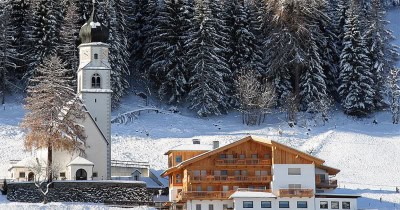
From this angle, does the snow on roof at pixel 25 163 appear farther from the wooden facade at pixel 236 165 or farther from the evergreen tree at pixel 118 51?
the evergreen tree at pixel 118 51

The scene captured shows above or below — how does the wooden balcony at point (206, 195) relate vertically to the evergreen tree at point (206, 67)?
below

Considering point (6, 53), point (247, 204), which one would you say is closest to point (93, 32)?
point (6, 53)

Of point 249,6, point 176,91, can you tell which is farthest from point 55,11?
point 249,6

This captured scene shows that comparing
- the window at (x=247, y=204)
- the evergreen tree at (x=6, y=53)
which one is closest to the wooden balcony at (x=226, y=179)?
the window at (x=247, y=204)

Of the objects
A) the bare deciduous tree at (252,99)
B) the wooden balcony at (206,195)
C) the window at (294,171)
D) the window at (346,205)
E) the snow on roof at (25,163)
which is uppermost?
the bare deciduous tree at (252,99)

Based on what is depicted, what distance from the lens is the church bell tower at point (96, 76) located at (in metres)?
73.2

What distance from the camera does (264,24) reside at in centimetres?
9819

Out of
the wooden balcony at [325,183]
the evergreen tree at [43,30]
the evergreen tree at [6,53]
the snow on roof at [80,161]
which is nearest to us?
the wooden balcony at [325,183]

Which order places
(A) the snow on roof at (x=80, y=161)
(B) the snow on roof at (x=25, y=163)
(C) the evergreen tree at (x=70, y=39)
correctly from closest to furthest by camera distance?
(A) the snow on roof at (x=80, y=161)
(B) the snow on roof at (x=25, y=163)
(C) the evergreen tree at (x=70, y=39)

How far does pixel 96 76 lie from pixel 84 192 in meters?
13.2

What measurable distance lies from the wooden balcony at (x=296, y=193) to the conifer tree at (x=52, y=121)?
1570 centimetres

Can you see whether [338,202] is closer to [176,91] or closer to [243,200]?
[243,200]

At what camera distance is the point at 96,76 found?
7394cm

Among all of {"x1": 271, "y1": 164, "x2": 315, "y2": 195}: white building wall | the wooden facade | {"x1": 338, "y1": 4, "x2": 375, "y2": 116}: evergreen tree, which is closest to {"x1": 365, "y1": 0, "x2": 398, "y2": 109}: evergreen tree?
{"x1": 338, "y1": 4, "x2": 375, "y2": 116}: evergreen tree
